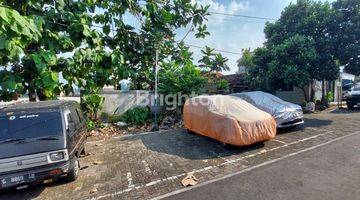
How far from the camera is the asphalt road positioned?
474cm

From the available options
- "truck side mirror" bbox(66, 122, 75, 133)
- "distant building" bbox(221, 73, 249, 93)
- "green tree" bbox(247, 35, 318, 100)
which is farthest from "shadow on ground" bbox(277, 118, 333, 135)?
"distant building" bbox(221, 73, 249, 93)

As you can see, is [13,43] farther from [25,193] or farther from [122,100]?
[122,100]

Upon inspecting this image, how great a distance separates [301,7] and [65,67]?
1343cm

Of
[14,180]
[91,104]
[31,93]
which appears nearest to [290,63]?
[91,104]

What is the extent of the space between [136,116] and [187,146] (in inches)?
199

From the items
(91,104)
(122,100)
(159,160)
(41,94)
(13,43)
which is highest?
(13,43)

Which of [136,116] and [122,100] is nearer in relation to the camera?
[136,116]

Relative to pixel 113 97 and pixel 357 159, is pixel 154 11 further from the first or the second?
pixel 357 159

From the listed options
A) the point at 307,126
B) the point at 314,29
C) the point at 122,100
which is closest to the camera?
the point at 307,126

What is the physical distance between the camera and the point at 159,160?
7.25 m

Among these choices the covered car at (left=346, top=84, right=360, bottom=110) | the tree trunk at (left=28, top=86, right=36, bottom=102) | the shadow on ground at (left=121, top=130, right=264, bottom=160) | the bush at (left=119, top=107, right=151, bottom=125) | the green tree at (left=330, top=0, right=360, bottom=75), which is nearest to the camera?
the shadow on ground at (left=121, top=130, right=264, bottom=160)

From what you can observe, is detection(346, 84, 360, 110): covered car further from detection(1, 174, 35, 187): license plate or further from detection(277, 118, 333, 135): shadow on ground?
detection(1, 174, 35, 187): license plate

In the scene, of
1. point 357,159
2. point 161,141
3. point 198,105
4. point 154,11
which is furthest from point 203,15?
point 357,159

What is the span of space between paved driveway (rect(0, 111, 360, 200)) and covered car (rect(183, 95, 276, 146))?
0.39m
